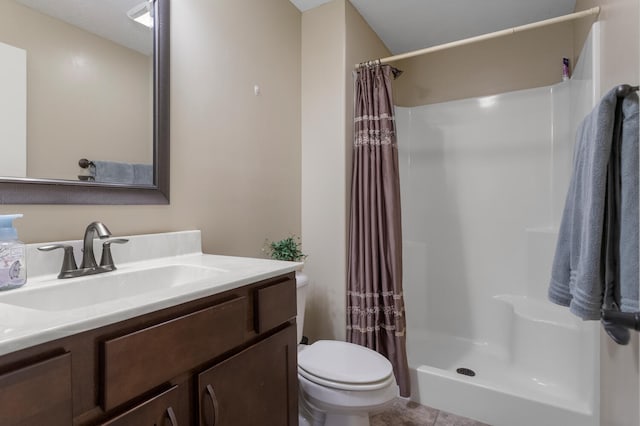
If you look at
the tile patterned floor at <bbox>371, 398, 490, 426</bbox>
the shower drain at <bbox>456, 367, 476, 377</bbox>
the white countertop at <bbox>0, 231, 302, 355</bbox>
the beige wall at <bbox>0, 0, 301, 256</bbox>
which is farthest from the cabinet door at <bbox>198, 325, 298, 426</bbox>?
the shower drain at <bbox>456, 367, 476, 377</bbox>

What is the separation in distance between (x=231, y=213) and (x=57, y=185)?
709 mm

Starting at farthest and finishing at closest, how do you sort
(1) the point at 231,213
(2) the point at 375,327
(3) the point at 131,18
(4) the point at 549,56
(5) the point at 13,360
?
(4) the point at 549,56 < (2) the point at 375,327 < (1) the point at 231,213 < (3) the point at 131,18 < (5) the point at 13,360

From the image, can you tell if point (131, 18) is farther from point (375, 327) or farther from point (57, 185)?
point (375, 327)

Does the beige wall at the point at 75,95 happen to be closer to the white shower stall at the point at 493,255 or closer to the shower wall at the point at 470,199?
the white shower stall at the point at 493,255

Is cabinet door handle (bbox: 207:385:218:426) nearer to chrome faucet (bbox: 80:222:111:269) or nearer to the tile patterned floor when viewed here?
chrome faucet (bbox: 80:222:111:269)

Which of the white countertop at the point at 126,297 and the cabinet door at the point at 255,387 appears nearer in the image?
the white countertop at the point at 126,297

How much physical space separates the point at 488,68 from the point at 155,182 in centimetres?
241

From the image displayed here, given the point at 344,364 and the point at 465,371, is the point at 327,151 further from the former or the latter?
the point at 465,371

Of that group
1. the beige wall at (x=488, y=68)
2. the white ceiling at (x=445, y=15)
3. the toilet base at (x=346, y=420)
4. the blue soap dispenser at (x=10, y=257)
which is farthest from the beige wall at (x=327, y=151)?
the blue soap dispenser at (x=10, y=257)

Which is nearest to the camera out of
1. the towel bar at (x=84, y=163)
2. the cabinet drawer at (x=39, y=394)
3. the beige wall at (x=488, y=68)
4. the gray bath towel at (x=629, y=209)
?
the cabinet drawer at (x=39, y=394)

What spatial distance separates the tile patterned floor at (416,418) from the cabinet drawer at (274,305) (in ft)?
3.54

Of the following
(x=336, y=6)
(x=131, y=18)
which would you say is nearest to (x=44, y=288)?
(x=131, y=18)

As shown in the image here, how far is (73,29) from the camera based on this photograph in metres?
1.04

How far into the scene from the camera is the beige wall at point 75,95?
936mm
